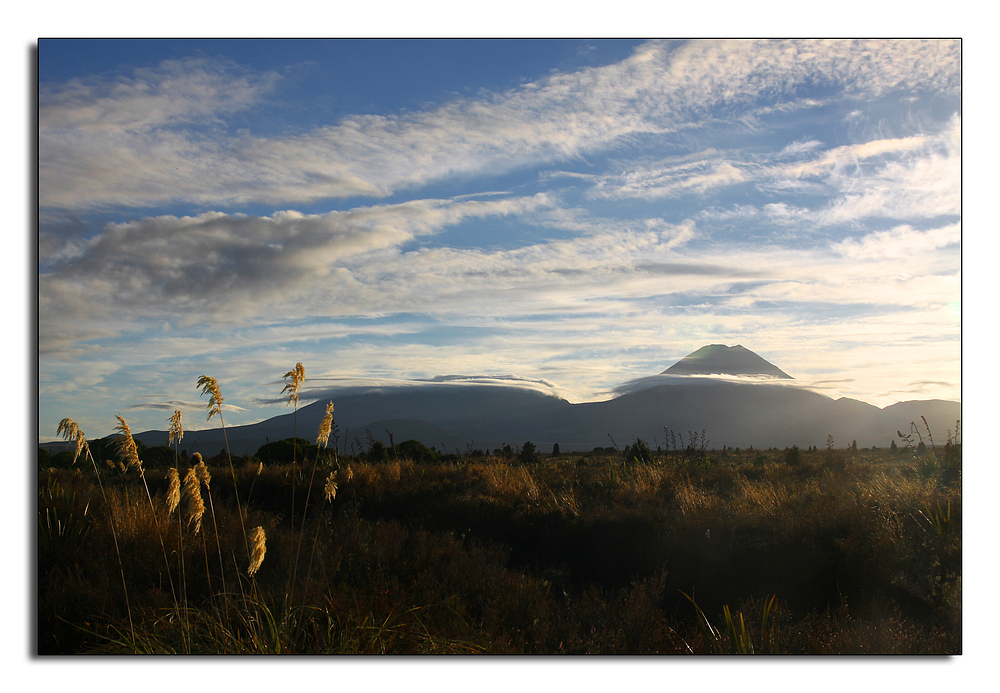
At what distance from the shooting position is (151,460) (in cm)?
521

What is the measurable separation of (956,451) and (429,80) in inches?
193

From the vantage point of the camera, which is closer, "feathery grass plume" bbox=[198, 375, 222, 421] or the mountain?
"feathery grass plume" bbox=[198, 375, 222, 421]

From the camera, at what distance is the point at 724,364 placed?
16.9 feet

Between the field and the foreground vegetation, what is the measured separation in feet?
0.04

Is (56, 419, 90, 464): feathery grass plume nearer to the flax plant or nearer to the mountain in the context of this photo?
the flax plant

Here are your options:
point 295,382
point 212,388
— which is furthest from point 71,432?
point 295,382

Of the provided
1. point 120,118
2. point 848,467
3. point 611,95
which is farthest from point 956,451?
point 120,118

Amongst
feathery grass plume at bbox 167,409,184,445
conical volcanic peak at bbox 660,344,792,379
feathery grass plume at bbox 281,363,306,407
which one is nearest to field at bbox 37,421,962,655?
feathery grass plume at bbox 167,409,184,445

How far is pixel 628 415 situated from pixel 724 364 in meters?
1.32

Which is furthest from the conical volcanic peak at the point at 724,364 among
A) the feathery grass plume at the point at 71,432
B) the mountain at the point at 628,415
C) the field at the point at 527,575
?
the feathery grass plume at the point at 71,432

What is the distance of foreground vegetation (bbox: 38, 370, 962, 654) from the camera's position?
13.0ft

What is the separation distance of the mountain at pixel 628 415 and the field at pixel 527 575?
27cm

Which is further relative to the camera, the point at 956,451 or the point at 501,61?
the point at 501,61

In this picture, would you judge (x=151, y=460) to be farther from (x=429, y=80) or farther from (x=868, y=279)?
(x=868, y=279)
